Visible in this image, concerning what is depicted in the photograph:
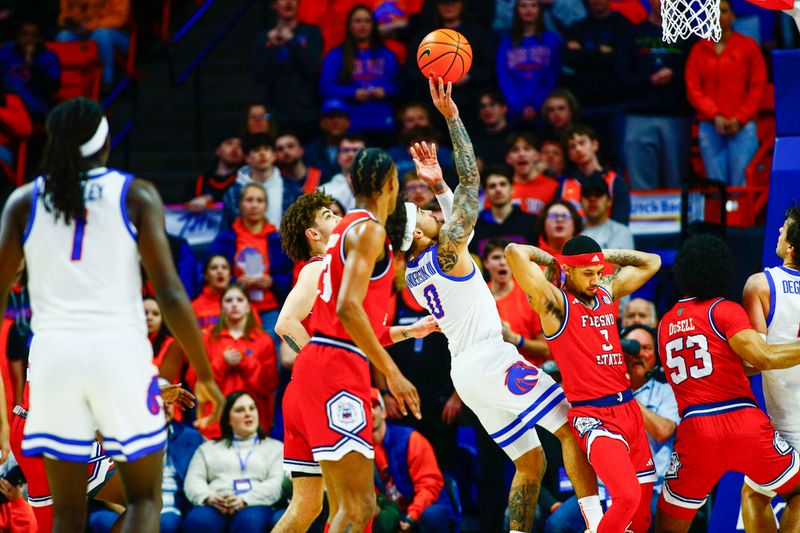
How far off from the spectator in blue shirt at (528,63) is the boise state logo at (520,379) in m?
5.19

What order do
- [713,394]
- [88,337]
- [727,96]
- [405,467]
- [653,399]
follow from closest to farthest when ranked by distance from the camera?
[88,337] → [713,394] → [653,399] → [405,467] → [727,96]

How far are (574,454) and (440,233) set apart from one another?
155 cm

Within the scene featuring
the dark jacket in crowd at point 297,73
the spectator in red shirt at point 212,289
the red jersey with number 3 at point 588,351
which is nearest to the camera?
the red jersey with number 3 at point 588,351

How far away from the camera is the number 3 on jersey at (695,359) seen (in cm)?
683

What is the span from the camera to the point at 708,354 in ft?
22.4

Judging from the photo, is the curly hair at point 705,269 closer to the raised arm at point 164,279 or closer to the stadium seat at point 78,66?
the raised arm at point 164,279

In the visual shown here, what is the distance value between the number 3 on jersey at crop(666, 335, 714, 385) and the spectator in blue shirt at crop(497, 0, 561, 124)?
512cm

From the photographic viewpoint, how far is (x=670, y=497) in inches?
269

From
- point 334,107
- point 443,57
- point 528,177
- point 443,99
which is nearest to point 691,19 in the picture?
point 443,57

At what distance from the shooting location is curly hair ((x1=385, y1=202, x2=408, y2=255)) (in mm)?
6668

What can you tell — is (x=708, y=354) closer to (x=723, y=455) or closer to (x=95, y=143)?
(x=723, y=455)

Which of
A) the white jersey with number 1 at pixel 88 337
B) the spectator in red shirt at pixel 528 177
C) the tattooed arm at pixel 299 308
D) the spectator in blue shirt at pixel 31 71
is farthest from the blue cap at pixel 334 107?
the white jersey with number 1 at pixel 88 337

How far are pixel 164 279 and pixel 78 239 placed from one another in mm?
409

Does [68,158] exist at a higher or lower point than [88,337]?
higher
